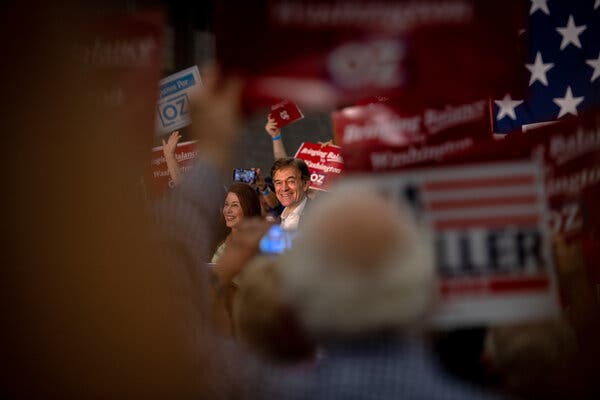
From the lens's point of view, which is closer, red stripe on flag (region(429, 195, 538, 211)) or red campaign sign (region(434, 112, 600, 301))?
red stripe on flag (region(429, 195, 538, 211))

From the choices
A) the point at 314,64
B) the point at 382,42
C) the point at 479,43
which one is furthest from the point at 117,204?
the point at 479,43

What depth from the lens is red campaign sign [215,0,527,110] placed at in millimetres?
1480

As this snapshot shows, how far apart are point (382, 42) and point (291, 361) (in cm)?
73

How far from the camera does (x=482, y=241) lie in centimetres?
143

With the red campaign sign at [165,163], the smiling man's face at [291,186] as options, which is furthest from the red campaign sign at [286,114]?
the red campaign sign at [165,163]

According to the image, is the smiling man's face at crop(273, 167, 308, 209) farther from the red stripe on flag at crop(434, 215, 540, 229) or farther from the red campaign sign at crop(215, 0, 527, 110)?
the red stripe on flag at crop(434, 215, 540, 229)

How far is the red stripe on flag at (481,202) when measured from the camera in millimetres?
1430

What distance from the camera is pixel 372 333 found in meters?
1.11

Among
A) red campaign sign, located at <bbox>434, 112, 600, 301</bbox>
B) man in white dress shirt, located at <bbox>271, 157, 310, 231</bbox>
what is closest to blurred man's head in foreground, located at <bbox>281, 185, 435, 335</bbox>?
red campaign sign, located at <bbox>434, 112, 600, 301</bbox>

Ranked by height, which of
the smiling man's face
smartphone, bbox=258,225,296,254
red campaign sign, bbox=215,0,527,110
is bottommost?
smartphone, bbox=258,225,296,254

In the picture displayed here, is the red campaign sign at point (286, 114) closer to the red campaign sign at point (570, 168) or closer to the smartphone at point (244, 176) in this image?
the red campaign sign at point (570, 168)

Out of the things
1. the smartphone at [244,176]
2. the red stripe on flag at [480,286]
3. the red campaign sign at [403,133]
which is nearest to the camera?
the red stripe on flag at [480,286]

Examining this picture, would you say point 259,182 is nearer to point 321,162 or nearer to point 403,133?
point 321,162

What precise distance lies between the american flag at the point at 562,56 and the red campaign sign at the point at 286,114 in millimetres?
744
